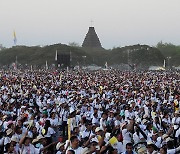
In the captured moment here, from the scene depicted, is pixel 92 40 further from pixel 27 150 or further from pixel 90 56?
pixel 27 150

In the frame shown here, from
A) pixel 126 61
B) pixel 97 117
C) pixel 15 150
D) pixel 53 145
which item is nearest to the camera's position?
pixel 15 150

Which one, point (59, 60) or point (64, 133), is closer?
point (64, 133)

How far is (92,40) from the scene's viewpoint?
118 m

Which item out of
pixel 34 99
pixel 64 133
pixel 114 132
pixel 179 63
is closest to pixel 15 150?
pixel 114 132

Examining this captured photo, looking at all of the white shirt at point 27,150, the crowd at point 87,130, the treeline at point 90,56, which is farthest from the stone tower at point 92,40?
the white shirt at point 27,150

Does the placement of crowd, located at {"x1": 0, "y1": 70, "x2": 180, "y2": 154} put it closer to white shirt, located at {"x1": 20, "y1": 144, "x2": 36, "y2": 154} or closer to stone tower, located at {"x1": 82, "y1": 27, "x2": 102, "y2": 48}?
white shirt, located at {"x1": 20, "y1": 144, "x2": 36, "y2": 154}

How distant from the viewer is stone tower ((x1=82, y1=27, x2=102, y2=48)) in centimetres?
11681

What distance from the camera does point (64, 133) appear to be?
537 inches

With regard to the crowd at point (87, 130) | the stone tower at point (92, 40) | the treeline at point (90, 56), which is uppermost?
the stone tower at point (92, 40)

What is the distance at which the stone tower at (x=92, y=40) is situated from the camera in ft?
383

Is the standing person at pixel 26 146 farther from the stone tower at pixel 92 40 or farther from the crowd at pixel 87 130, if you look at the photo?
→ the stone tower at pixel 92 40

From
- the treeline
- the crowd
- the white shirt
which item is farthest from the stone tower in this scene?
the white shirt

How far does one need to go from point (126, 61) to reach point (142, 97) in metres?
71.7

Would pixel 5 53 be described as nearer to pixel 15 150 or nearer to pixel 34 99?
pixel 34 99
